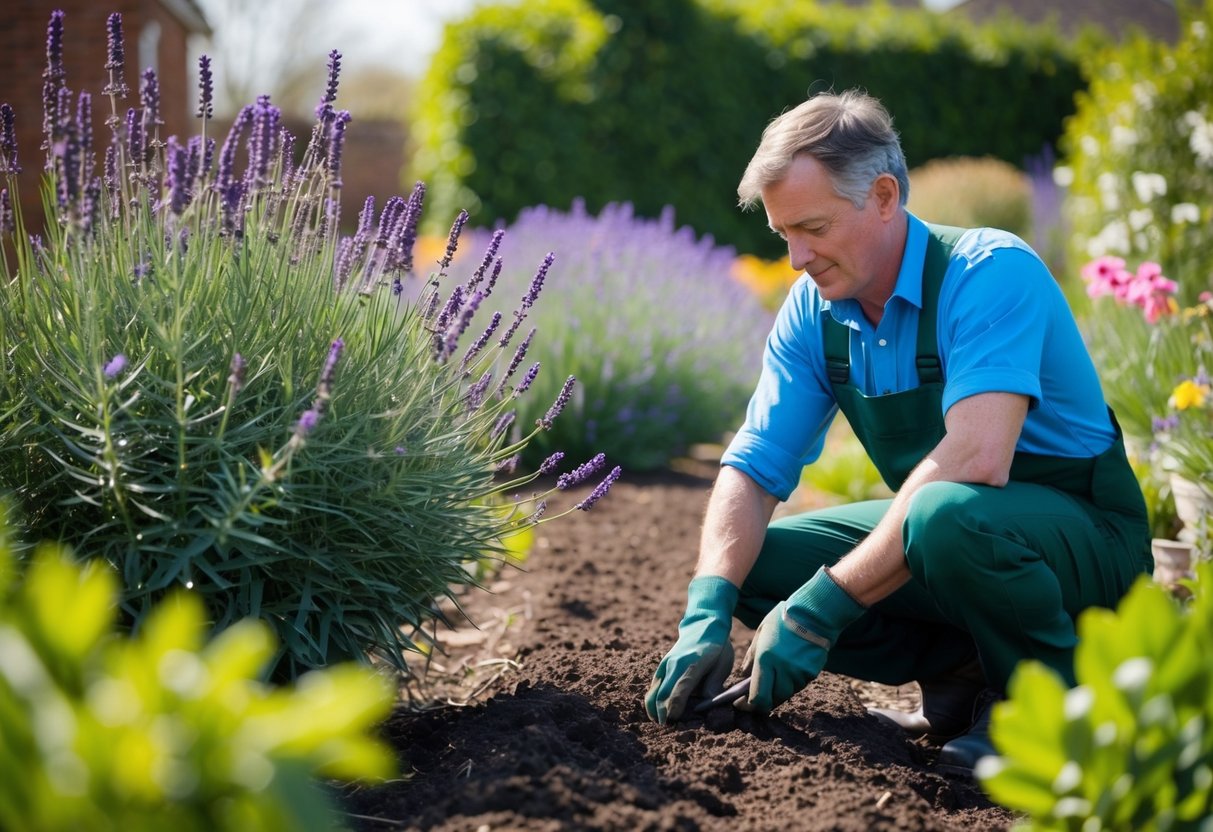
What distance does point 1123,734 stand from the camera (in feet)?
4.55

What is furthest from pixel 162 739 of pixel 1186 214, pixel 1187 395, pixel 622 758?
pixel 1186 214

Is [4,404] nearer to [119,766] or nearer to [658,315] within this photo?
[119,766]

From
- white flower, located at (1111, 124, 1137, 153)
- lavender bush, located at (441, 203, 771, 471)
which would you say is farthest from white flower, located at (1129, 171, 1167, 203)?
lavender bush, located at (441, 203, 771, 471)

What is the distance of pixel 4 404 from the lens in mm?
2197

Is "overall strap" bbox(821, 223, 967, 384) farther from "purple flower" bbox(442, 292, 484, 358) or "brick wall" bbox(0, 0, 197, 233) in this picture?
"brick wall" bbox(0, 0, 197, 233)

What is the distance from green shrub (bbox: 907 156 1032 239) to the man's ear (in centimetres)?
750

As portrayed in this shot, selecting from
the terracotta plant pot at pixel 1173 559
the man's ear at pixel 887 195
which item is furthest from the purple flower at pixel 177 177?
the terracotta plant pot at pixel 1173 559

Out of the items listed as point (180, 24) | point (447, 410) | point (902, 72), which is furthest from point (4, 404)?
point (902, 72)

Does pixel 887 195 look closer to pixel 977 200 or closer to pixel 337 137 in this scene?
pixel 337 137

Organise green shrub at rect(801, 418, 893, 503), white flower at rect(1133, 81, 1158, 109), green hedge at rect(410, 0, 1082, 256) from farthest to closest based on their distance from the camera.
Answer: green hedge at rect(410, 0, 1082, 256) → white flower at rect(1133, 81, 1158, 109) → green shrub at rect(801, 418, 893, 503)

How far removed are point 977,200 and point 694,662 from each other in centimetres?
860

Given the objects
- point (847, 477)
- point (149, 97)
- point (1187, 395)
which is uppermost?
point (149, 97)

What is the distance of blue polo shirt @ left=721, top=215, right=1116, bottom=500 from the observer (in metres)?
2.42

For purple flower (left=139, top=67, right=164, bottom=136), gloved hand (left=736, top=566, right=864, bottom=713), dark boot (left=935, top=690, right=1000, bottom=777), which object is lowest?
dark boot (left=935, top=690, right=1000, bottom=777)
